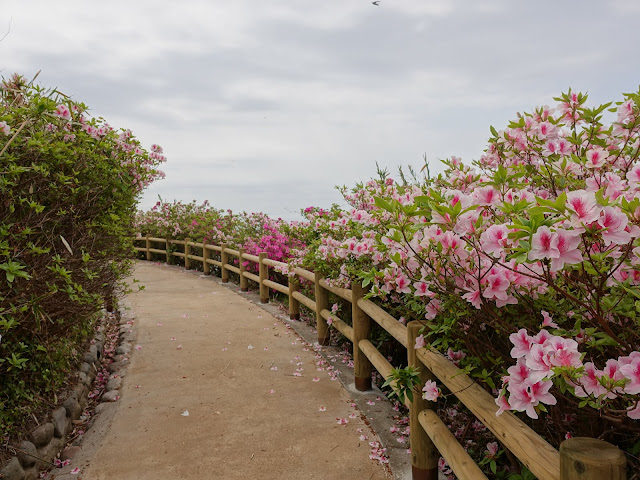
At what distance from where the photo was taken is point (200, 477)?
10.7ft

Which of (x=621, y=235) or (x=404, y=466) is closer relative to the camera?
(x=621, y=235)

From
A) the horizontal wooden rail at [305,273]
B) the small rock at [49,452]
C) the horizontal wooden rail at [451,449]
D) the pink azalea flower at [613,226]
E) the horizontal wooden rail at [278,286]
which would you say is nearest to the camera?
the pink azalea flower at [613,226]

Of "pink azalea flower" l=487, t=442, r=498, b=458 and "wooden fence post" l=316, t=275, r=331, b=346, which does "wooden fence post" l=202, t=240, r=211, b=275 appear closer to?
"wooden fence post" l=316, t=275, r=331, b=346

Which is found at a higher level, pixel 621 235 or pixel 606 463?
pixel 621 235

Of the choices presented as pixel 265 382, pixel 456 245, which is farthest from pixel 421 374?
pixel 265 382

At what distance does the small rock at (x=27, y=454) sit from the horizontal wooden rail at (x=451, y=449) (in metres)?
2.56

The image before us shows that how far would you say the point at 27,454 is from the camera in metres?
3.21

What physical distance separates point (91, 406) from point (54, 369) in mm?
735

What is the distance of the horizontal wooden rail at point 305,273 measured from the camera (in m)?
6.04

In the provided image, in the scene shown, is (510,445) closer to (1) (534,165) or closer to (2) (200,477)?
(1) (534,165)

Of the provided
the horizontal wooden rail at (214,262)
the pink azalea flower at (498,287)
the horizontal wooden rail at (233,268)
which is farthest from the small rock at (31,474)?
the horizontal wooden rail at (214,262)

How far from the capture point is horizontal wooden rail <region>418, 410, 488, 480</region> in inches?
94.0

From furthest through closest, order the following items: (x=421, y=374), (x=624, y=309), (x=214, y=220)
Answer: (x=214, y=220) < (x=421, y=374) < (x=624, y=309)

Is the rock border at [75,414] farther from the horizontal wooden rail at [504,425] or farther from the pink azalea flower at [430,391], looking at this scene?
the horizontal wooden rail at [504,425]
